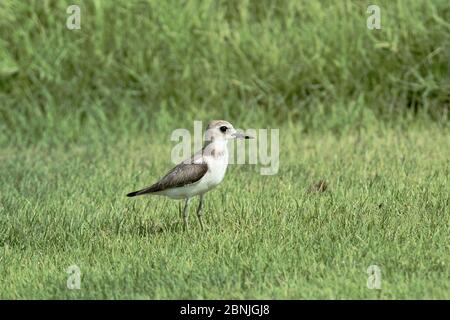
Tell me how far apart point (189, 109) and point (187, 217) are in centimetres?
466

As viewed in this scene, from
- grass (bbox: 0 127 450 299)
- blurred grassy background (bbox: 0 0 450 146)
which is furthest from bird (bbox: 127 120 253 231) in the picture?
blurred grassy background (bbox: 0 0 450 146)

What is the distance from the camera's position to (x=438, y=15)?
11.8m

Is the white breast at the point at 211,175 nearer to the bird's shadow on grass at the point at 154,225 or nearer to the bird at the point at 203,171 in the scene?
the bird at the point at 203,171

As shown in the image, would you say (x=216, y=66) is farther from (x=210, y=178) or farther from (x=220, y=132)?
(x=210, y=178)

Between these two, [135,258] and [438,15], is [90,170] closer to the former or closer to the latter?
[135,258]

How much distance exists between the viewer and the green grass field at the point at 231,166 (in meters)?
6.48

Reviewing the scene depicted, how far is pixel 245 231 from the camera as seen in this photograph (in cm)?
723

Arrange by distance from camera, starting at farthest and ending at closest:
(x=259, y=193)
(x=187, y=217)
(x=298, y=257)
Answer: (x=259, y=193), (x=187, y=217), (x=298, y=257)

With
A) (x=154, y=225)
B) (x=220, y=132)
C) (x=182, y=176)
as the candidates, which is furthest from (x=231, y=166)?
(x=182, y=176)

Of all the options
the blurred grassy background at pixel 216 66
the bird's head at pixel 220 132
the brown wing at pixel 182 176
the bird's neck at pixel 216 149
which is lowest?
the brown wing at pixel 182 176

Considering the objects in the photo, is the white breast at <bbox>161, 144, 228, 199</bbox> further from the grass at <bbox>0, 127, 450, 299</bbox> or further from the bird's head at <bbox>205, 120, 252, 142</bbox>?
the grass at <bbox>0, 127, 450, 299</bbox>

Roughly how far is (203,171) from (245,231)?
1.67 ft

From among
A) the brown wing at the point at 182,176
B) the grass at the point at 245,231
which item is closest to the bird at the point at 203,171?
the brown wing at the point at 182,176
